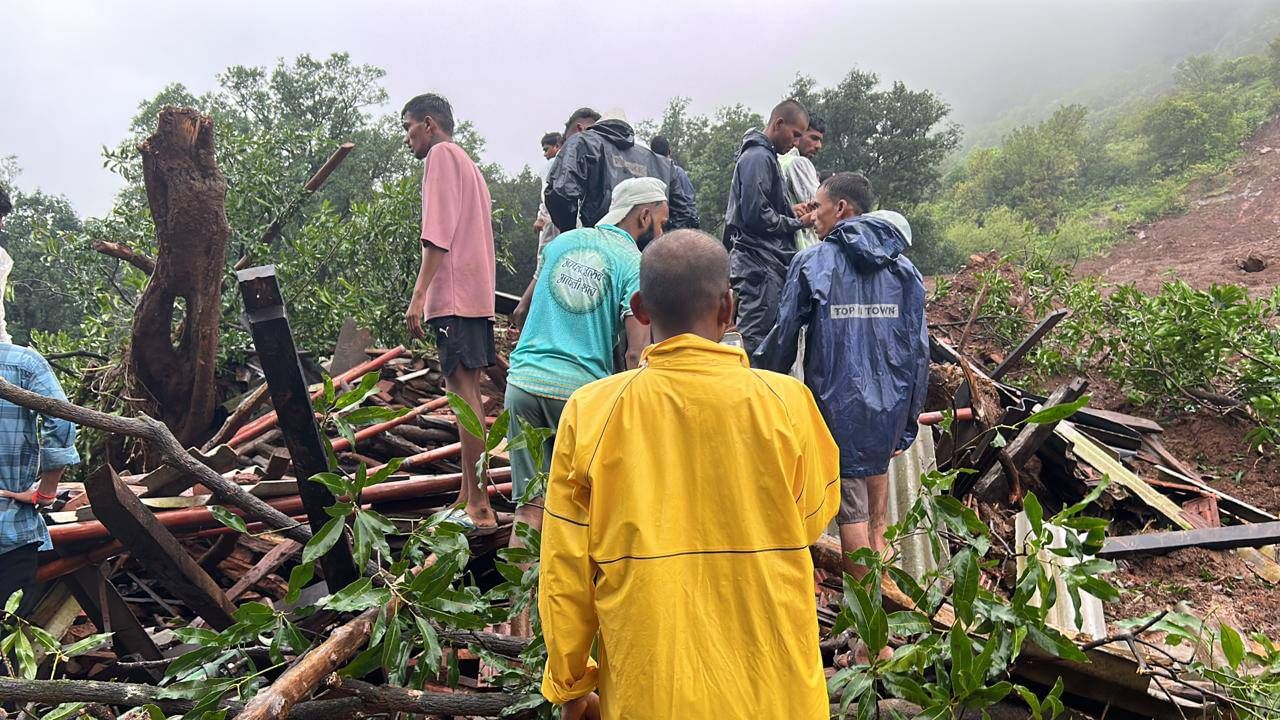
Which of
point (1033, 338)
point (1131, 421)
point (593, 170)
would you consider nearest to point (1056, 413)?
point (593, 170)

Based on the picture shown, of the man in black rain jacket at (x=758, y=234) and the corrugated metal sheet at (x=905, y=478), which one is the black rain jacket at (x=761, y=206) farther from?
the corrugated metal sheet at (x=905, y=478)

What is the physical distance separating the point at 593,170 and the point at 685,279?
10.5 ft

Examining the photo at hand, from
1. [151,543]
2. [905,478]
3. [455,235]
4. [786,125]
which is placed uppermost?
[786,125]

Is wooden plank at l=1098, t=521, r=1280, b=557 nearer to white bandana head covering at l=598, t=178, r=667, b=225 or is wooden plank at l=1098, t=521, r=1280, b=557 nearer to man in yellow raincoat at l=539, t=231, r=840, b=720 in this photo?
white bandana head covering at l=598, t=178, r=667, b=225

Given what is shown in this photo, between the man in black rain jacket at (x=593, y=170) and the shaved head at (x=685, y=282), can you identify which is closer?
the shaved head at (x=685, y=282)

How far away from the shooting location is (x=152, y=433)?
2.34m

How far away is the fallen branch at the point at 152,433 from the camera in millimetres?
2215

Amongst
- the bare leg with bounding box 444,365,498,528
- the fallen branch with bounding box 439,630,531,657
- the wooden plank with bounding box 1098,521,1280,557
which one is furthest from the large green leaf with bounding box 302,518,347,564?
the wooden plank with bounding box 1098,521,1280,557

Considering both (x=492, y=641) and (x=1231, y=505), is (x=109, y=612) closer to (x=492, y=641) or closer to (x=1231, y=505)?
(x=492, y=641)

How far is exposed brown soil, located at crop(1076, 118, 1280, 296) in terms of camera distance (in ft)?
56.6

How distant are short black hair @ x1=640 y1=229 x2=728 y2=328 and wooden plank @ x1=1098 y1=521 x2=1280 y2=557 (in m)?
4.14

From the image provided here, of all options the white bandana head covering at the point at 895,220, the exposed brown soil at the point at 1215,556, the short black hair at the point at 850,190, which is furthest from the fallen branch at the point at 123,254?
the exposed brown soil at the point at 1215,556

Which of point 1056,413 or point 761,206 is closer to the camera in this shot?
point 1056,413

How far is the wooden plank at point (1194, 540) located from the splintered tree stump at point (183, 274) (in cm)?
595
